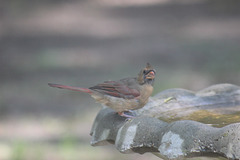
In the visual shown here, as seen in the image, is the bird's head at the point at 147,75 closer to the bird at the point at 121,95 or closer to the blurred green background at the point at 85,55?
the bird at the point at 121,95

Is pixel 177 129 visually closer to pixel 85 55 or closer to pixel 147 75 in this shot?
pixel 147 75

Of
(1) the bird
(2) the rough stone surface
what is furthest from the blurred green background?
(1) the bird

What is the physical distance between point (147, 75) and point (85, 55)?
7618 millimetres

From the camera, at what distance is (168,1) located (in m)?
15.0

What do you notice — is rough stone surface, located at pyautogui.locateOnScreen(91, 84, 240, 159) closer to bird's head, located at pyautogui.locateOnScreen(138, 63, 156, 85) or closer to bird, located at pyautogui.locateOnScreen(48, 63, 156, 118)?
bird, located at pyautogui.locateOnScreen(48, 63, 156, 118)

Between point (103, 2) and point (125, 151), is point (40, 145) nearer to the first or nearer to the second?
point (125, 151)

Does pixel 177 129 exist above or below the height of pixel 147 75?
below

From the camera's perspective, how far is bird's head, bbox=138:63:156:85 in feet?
14.7

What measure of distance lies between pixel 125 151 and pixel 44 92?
630 cm

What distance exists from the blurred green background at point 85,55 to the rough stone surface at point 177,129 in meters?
2.35

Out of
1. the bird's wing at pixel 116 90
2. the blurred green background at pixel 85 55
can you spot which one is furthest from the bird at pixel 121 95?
the blurred green background at pixel 85 55

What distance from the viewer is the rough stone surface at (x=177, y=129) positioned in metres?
3.21

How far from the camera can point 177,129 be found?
11.2 ft

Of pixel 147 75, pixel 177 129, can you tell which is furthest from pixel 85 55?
pixel 177 129
